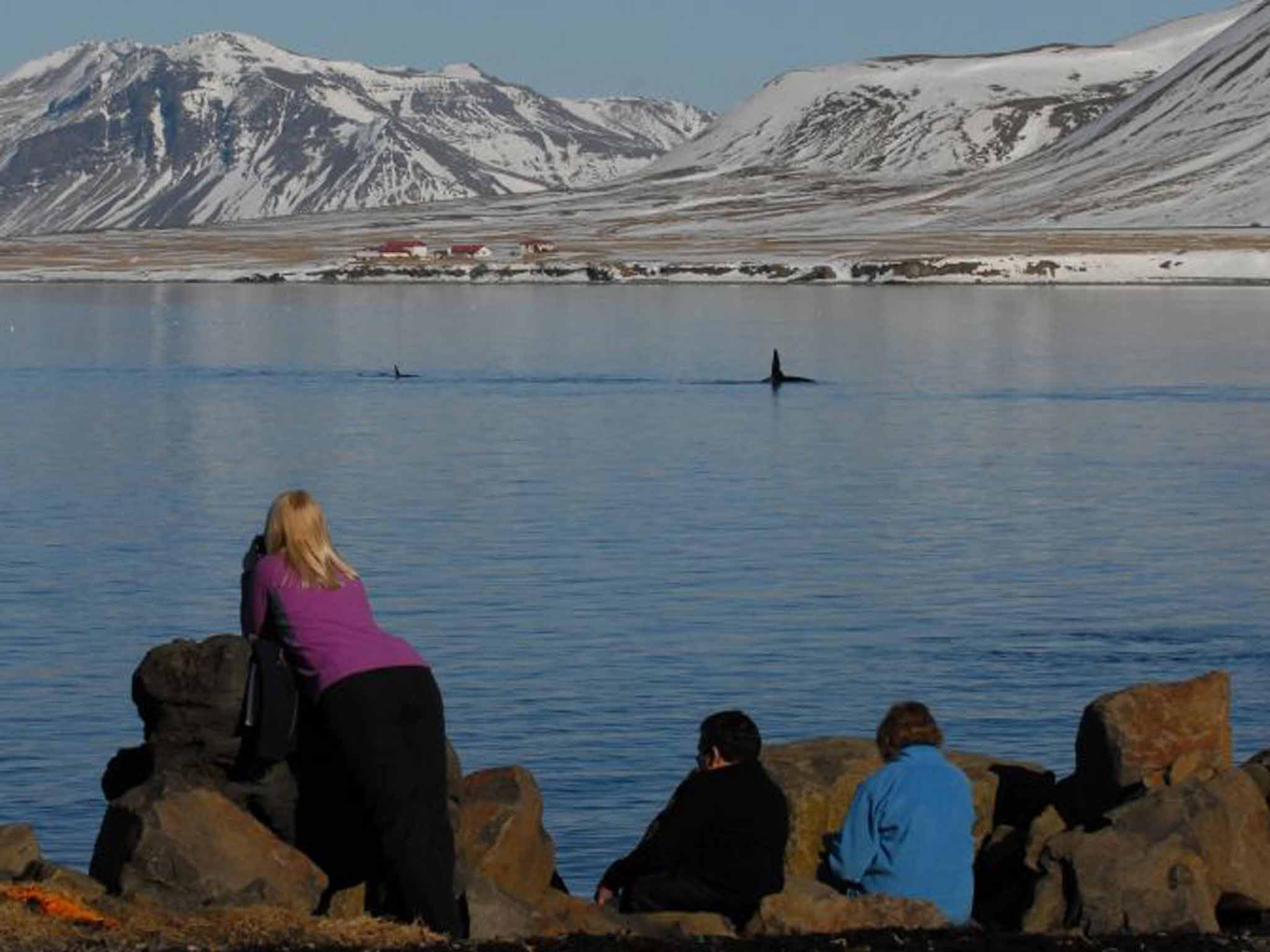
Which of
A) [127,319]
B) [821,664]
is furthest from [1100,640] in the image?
[127,319]

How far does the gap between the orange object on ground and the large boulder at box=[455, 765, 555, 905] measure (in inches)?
98.5

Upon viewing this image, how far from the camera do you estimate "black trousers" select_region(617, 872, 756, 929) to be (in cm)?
1508

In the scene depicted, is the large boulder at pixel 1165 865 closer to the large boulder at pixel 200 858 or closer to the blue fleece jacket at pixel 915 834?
the blue fleece jacket at pixel 915 834

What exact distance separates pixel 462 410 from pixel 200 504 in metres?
25.9

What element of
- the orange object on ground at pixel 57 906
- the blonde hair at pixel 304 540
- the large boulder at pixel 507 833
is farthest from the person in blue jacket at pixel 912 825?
the orange object on ground at pixel 57 906

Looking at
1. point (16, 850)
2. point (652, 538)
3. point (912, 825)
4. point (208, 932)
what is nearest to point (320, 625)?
point (208, 932)

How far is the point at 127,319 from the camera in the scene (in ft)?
473

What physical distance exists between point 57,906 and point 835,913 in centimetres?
394

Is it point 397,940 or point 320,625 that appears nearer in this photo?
point 397,940

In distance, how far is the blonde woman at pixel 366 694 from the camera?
14.0 m

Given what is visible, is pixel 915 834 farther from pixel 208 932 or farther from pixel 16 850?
pixel 16 850

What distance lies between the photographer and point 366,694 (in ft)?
46.2

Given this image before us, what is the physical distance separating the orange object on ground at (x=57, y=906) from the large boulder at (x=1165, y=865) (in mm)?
5091

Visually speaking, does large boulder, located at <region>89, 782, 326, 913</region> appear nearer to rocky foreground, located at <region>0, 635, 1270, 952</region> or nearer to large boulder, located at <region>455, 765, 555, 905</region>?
rocky foreground, located at <region>0, 635, 1270, 952</region>
